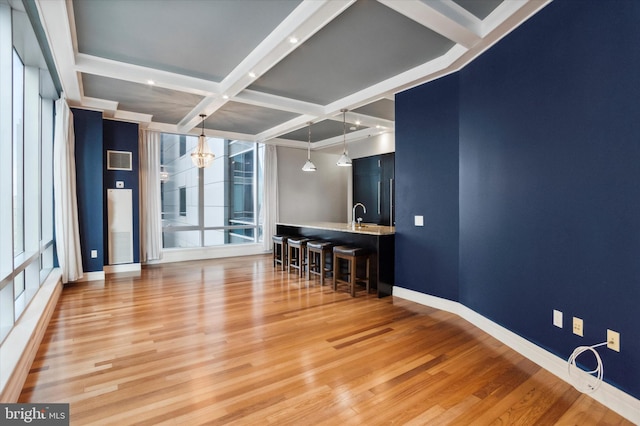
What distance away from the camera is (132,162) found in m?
5.93

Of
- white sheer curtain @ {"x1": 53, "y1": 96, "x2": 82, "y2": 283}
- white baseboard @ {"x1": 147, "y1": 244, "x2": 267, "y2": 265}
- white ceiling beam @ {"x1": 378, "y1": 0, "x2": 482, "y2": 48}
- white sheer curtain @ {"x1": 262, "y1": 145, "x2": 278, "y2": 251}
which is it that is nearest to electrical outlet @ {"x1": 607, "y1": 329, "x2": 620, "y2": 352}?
white ceiling beam @ {"x1": 378, "y1": 0, "x2": 482, "y2": 48}

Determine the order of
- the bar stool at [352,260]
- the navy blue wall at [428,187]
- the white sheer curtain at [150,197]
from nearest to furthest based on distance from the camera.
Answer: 1. the navy blue wall at [428,187]
2. the bar stool at [352,260]
3. the white sheer curtain at [150,197]

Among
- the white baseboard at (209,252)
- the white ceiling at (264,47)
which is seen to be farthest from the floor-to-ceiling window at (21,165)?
the white baseboard at (209,252)

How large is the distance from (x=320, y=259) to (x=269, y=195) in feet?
10.9

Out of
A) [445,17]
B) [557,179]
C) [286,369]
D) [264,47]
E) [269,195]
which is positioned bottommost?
[286,369]

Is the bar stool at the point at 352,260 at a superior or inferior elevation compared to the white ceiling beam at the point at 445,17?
inferior

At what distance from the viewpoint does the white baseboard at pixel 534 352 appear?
195 cm

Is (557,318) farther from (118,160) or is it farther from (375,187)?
(118,160)

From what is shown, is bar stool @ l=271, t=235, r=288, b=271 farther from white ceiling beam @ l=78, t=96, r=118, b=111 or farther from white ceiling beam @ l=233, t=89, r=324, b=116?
white ceiling beam @ l=78, t=96, r=118, b=111

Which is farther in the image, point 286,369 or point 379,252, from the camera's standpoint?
point 379,252

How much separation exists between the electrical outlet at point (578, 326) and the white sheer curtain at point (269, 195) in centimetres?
661

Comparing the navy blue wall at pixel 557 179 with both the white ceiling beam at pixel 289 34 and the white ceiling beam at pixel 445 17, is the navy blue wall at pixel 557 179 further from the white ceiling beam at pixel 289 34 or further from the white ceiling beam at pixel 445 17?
the white ceiling beam at pixel 289 34

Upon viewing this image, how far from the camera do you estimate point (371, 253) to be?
459 centimetres

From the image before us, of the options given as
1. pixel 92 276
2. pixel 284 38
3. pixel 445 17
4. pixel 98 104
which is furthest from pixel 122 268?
pixel 445 17
